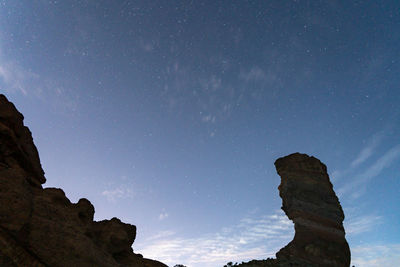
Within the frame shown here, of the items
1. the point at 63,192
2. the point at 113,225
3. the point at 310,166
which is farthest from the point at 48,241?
the point at 310,166

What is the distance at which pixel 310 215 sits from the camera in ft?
144

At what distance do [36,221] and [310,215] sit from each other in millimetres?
43128

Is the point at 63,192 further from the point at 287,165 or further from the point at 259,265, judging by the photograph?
the point at 287,165

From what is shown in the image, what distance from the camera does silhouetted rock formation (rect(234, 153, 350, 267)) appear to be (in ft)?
130

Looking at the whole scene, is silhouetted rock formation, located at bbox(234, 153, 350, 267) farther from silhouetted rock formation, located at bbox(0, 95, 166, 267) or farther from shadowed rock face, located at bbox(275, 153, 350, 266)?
silhouetted rock formation, located at bbox(0, 95, 166, 267)

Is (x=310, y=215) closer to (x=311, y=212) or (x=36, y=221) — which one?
(x=311, y=212)

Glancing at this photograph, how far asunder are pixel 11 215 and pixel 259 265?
3528 centimetres

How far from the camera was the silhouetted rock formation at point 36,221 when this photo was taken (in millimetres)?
10953

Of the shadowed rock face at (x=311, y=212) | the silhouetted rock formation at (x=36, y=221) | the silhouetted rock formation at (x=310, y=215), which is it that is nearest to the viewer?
the silhouetted rock formation at (x=36, y=221)

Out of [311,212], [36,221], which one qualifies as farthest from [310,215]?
[36,221]

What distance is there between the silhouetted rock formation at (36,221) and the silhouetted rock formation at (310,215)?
2943 cm

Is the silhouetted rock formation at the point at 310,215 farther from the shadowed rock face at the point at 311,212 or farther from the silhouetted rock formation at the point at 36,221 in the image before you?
the silhouetted rock formation at the point at 36,221

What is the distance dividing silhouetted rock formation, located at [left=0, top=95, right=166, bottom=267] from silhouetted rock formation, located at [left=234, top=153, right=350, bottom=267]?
2943cm

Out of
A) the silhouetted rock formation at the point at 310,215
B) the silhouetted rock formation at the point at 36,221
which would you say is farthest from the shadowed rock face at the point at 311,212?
the silhouetted rock formation at the point at 36,221
